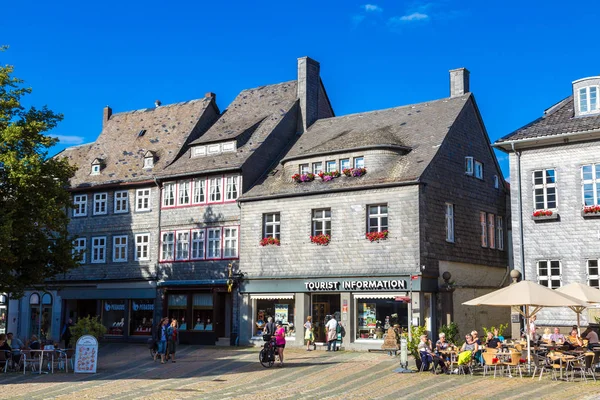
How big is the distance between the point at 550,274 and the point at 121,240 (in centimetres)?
2084

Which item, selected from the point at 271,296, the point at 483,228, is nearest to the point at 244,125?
the point at 271,296

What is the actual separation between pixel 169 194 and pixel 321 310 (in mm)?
10014

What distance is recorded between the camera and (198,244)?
3403 cm

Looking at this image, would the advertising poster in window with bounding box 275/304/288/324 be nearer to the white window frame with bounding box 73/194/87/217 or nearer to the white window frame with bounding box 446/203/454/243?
the white window frame with bounding box 446/203/454/243

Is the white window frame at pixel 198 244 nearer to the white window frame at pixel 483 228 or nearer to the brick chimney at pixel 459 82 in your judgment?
the white window frame at pixel 483 228

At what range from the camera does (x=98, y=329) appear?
26.9 m

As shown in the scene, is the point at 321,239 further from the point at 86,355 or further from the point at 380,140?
the point at 86,355

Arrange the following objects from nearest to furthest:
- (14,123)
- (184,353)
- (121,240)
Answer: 1. (14,123)
2. (184,353)
3. (121,240)

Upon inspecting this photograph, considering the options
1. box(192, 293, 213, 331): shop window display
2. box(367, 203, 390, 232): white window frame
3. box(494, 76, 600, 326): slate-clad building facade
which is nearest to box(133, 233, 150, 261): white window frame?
box(192, 293, 213, 331): shop window display

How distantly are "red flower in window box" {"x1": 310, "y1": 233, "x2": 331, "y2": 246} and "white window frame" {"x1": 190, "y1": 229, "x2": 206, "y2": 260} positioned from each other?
6.15 m

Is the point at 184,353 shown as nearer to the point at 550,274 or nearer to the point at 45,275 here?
the point at 45,275

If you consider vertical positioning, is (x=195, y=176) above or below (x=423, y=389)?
above

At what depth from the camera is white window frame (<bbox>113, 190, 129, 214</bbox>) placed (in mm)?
36969

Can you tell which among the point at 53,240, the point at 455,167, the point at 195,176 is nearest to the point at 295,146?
the point at 195,176
